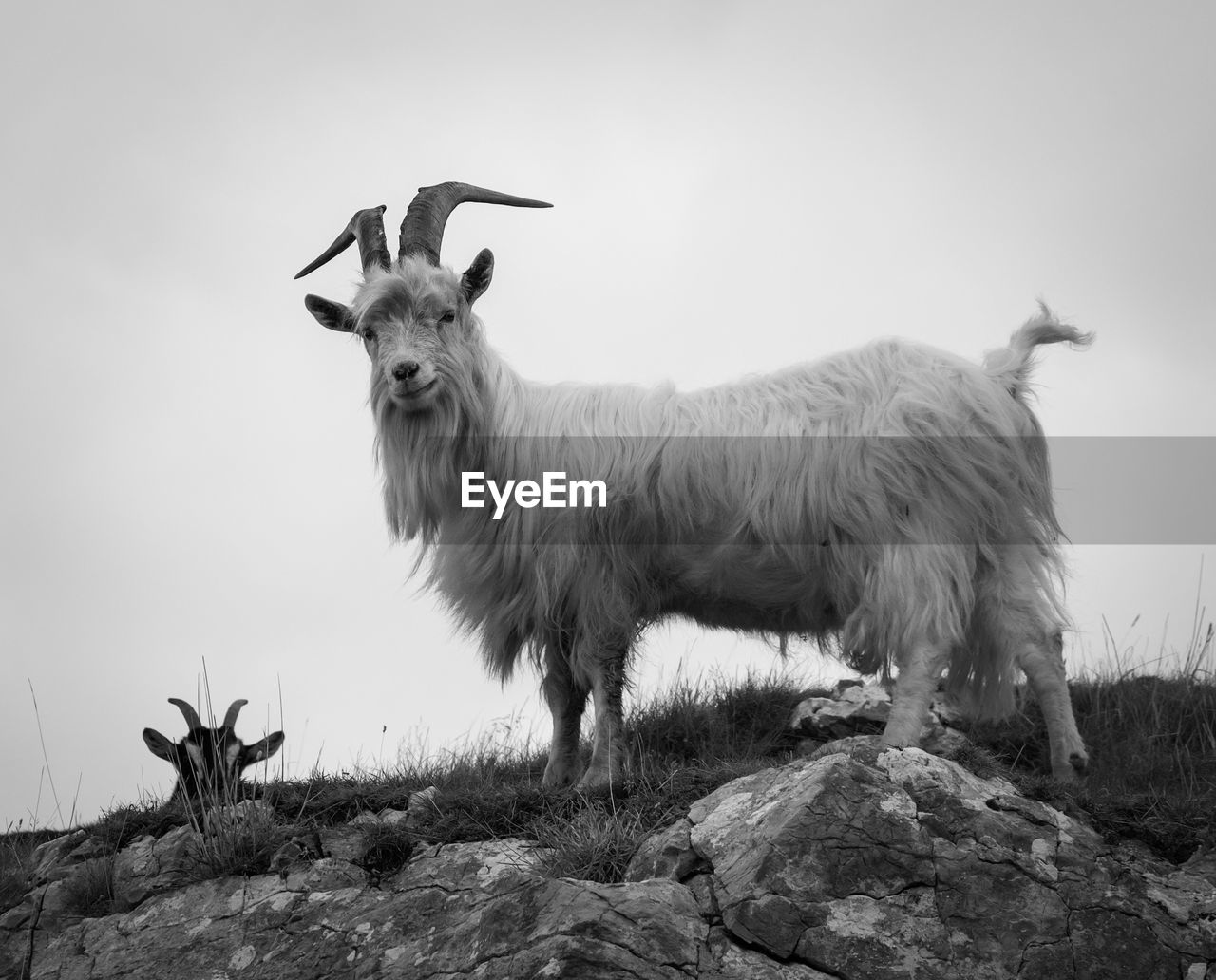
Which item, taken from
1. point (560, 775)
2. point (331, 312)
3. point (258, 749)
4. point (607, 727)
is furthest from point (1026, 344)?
point (258, 749)

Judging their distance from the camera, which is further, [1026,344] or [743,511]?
[1026,344]

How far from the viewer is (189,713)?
7910 millimetres

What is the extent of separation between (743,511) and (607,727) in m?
1.39

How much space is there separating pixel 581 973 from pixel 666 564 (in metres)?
3.16

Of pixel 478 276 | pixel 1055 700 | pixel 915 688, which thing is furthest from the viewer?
pixel 478 276

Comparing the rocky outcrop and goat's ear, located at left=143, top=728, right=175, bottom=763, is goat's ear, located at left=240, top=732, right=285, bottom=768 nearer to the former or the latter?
goat's ear, located at left=143, top=728, right=175, bottom=763

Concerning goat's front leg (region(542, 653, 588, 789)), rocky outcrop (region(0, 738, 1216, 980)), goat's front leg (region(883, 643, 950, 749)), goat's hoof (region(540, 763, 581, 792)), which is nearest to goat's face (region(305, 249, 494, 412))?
goat's front leg (region(542, 653, 588, 789))

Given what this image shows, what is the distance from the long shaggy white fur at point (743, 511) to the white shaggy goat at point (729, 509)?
0.01 metres

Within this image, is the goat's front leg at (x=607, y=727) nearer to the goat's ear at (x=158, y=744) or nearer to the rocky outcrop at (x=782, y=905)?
the rocky outcrop at (x=782, y=905)

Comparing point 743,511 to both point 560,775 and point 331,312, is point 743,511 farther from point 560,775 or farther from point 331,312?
point 331,312

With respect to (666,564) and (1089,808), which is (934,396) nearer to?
(666,564)

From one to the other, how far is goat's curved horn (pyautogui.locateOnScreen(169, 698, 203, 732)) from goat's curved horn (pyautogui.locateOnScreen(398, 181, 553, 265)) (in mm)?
3120

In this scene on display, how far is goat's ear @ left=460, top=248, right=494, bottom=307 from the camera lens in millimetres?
7543

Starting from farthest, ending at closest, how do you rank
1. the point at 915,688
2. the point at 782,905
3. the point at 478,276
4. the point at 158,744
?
1. the point at 158,744
2. the point at 478,276
3. the point at 915,688
4. the point at 782,905
